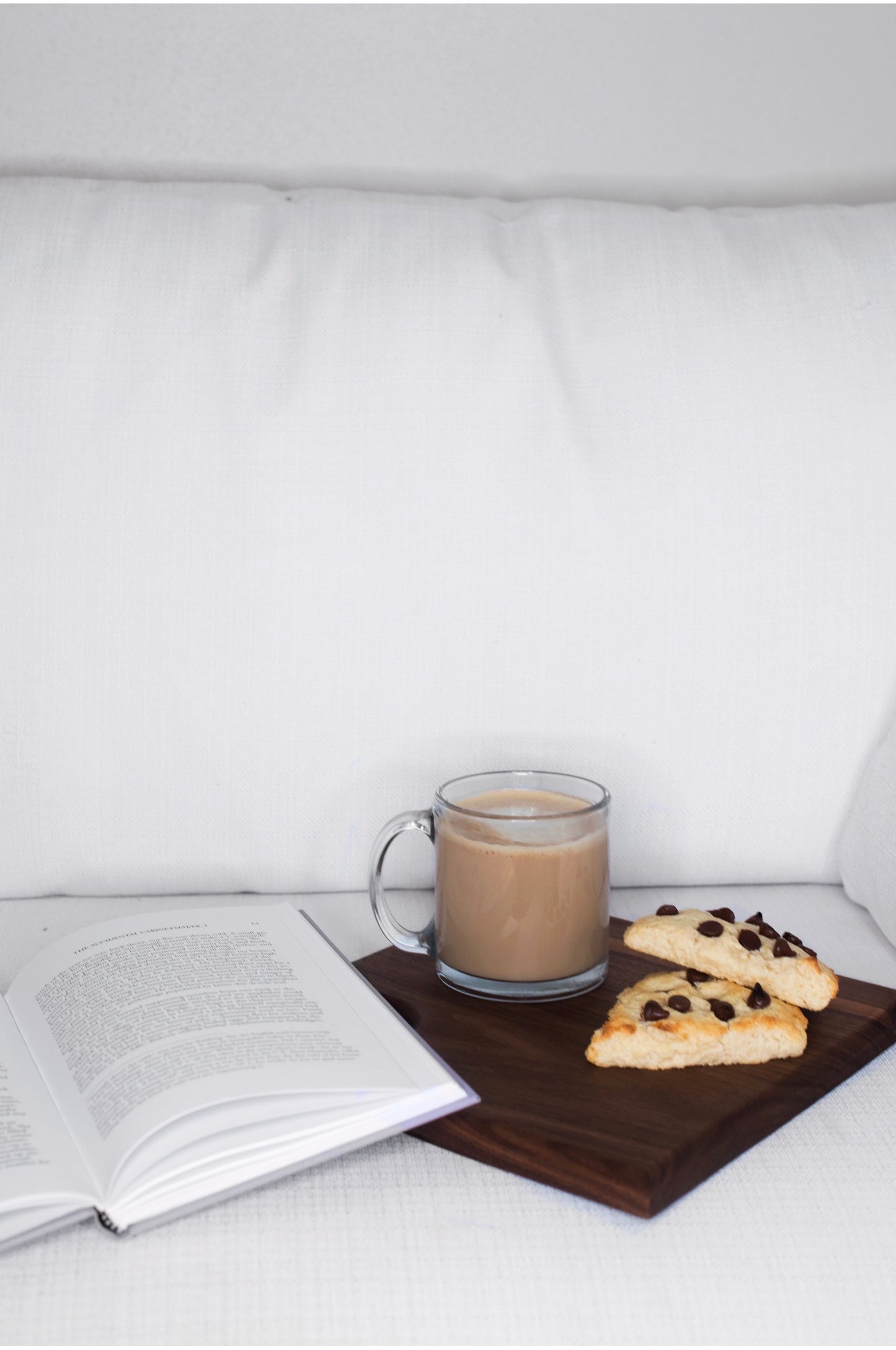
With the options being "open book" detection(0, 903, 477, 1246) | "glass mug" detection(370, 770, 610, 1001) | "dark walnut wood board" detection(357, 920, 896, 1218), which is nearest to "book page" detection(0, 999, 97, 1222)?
"open book" detection(0, 903, 477, 1246)

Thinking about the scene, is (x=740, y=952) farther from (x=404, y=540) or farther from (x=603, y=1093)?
(x=404, y=540)

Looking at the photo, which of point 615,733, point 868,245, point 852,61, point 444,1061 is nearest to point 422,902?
point 615,733

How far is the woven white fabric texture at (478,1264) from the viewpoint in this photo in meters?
0.52

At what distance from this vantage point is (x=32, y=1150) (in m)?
0.57

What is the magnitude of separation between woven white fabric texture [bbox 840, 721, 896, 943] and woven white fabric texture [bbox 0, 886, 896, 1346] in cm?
28

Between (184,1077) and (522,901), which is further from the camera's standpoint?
(522,901)

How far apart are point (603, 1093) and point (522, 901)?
154 millimetres

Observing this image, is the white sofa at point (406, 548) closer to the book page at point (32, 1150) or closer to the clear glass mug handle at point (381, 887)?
the clear glass mug handle at point (381, 887)

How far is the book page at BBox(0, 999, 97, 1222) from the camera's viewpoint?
1.77 feet

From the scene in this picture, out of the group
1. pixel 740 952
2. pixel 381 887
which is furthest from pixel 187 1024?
pixel 740 952

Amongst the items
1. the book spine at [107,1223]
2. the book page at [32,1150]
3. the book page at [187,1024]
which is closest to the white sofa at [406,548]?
the book page at [187,1024]

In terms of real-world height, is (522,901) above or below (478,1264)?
above

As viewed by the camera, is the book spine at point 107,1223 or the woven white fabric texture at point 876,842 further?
the woven white fabric texture at point 876,842

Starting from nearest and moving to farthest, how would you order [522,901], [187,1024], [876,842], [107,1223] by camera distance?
[107,1223] < [187,1024] < [522,901] < [876,842]
